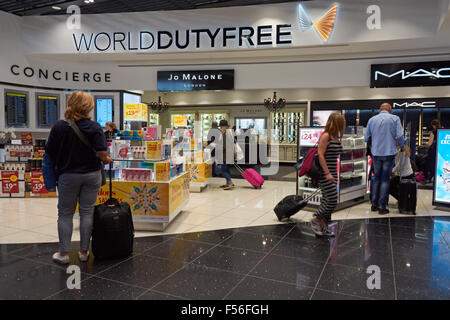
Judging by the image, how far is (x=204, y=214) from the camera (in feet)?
17.5

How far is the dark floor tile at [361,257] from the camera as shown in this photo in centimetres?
329

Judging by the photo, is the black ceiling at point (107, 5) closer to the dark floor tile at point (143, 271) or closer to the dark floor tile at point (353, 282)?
the dark floor tile at point (353, 282)

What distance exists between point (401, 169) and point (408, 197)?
60cm

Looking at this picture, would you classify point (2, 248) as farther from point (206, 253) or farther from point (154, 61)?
point (154, 61)

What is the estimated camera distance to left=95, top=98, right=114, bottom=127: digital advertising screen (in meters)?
9.17

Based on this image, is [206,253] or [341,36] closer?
[206,253]

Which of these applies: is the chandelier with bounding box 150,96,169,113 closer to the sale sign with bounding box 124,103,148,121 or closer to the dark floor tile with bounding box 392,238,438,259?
the sale sign with bounding box 124,103,148,121

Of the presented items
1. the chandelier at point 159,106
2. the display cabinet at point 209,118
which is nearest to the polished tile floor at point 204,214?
the chandelier at point 159,106

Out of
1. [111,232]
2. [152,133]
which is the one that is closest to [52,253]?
[111,232]

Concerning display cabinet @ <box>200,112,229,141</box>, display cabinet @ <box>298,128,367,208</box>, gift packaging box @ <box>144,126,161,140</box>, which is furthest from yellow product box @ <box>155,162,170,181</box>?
display cabinet @ <box>200,112,229,141</box>

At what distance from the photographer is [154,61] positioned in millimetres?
8805

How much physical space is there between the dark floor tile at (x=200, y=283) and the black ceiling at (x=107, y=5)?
23.5 feet

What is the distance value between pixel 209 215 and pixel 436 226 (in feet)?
10.5

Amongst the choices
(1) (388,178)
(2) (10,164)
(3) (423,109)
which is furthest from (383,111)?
(2) (10,164)
